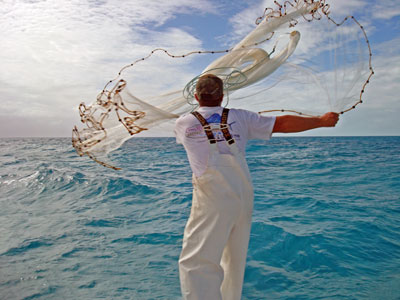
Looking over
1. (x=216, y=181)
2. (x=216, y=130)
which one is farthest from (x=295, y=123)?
(x=216, y=181)

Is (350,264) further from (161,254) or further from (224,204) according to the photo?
(224,204)

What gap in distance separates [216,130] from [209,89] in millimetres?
352

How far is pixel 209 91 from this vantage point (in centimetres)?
257

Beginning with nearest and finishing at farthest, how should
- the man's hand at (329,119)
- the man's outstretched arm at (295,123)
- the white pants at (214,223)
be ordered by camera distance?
the white pants at (214,223), the man's outstretched arm at (295,123), the man's hand at (329,119)

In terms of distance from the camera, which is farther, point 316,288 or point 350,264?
point 350,264

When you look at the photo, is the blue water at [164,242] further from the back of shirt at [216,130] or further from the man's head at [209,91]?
the man's head at [209,91]

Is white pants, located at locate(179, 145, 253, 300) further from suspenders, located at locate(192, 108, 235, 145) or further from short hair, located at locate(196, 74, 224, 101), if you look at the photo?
short hair, located at locate(196, 74, 224, 101)

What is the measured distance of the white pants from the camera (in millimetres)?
2477

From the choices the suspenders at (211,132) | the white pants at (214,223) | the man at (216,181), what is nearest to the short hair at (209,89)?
the man at (216,181)

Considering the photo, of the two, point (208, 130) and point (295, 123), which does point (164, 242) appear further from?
point (295, 123)

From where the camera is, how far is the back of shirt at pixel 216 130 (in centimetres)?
252

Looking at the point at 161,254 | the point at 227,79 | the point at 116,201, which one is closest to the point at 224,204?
the point at 227,79

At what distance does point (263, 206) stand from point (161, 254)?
3.93 m

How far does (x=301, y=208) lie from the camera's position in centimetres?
819
